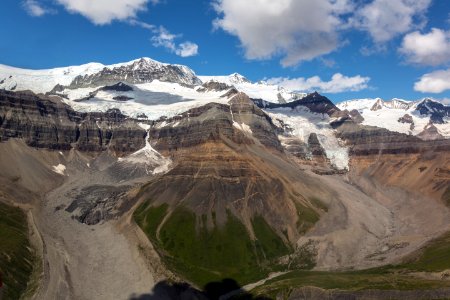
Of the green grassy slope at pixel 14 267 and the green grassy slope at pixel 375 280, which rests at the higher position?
the green grassy slope at pixel 14 267

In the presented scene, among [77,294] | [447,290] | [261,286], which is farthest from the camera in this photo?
[261,286]

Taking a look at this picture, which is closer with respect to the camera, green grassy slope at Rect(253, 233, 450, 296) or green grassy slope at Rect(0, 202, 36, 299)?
green grassy slope at Rect(0, 202, 36, 299)

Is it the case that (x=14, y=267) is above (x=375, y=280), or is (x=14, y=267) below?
above

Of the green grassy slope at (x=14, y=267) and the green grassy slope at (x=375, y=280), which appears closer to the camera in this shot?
the green grassy slope at (x=14, y=267)

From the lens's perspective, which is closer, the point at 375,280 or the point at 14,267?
the point at 375,280

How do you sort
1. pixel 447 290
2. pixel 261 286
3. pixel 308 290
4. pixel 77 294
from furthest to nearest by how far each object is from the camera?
pixel 261 286
pixel 77 294
pixel 308 290
pixel 447 290

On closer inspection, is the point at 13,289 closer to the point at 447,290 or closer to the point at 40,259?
the point at 40,259

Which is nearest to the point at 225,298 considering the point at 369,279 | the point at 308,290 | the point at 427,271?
the point at 308,290

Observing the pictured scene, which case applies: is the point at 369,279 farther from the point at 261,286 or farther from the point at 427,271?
the point at 261,286

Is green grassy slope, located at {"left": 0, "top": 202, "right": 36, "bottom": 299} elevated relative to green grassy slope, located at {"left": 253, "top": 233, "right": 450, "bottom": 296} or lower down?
elevated

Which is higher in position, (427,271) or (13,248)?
(13,248)

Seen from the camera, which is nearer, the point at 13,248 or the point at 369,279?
the point at 369,279
